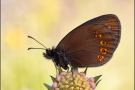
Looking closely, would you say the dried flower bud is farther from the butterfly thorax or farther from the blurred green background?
the blurred green background

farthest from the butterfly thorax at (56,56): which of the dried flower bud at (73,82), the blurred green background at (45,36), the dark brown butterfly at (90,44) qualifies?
the blurred green background at (45,36)

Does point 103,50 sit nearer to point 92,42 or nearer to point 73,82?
point 92,42

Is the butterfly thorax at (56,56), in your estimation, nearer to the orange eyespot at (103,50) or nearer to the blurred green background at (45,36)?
the orange eyespot at (103,50)

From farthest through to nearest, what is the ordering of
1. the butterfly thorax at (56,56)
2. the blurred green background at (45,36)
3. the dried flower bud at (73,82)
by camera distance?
the blurred green background at (45,36) < the butterfly thorax at (56,56) < the dried flower bud at (73,82)

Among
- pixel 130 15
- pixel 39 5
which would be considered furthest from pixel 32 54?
pixel 130 15

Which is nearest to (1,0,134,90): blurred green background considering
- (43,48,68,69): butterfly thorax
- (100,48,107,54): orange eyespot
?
(43,48,68,69): butterfly thorax
